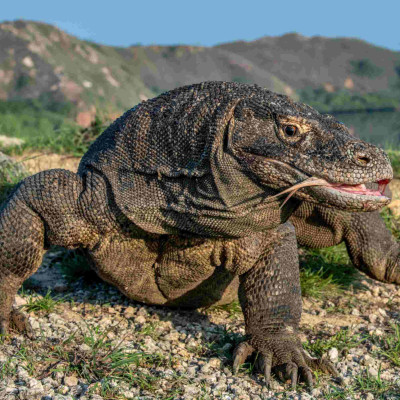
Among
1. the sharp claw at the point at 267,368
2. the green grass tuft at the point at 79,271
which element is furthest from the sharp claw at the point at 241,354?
the green grass tuft at the point at 79,271

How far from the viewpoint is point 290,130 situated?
3.35m

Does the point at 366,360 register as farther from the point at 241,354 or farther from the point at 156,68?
the point at 156,68

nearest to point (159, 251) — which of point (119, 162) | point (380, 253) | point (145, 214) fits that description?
point (145, 214)

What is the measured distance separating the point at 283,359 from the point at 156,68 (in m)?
25.2

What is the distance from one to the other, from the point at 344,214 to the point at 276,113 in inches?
79.6

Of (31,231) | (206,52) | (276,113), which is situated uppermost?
(206,52)

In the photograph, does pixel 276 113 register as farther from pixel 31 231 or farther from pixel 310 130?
pixel 31 231

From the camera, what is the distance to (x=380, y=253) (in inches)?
204

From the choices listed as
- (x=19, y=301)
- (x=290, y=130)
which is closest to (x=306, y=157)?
(x=290, y=130)

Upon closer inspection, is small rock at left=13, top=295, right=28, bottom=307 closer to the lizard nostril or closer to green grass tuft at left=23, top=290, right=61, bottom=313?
green grass tuft at left=23, top=290, right=61, bottom=313

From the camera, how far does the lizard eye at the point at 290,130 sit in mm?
3350

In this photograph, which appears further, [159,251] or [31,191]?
[159,251]

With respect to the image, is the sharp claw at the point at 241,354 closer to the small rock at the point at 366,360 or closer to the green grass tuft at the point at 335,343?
the green grass tuft at the point at 335,343

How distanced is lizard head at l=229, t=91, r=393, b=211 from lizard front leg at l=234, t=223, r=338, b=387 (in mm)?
765
